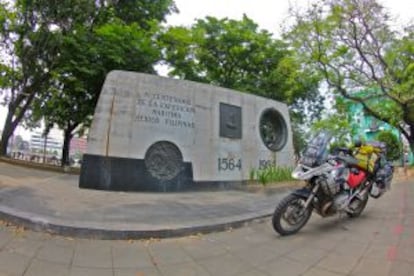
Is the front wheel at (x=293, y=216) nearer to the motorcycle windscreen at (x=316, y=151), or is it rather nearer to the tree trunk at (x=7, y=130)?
the motorcycle windscreen at (x=316, y=151)

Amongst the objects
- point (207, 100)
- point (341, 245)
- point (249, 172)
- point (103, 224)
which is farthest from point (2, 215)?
point (249, 172)

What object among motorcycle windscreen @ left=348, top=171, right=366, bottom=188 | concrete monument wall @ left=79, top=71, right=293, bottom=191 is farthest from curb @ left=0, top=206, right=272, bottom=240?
concrete monument wall @ left=79, top=71, right=293, bottom=191

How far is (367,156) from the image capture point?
6039mm

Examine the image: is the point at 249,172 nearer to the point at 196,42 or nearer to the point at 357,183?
the point at 357,183

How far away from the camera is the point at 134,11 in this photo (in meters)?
Result: 17.4

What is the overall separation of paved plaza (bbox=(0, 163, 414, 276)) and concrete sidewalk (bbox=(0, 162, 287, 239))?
1.2 inches

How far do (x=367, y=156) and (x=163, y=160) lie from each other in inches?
192

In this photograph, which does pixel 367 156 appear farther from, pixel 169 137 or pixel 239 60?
pixel 239 60

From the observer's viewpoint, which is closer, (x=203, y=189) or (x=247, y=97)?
(x=203, y=189)

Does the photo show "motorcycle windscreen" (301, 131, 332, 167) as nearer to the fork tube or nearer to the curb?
the fork tube

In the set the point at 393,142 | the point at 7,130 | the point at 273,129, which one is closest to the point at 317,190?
the point at 273,129

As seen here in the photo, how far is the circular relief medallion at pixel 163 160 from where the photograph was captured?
8602 mm

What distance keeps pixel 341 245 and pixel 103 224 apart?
312cm

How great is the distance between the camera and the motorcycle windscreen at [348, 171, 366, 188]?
5617 mm
